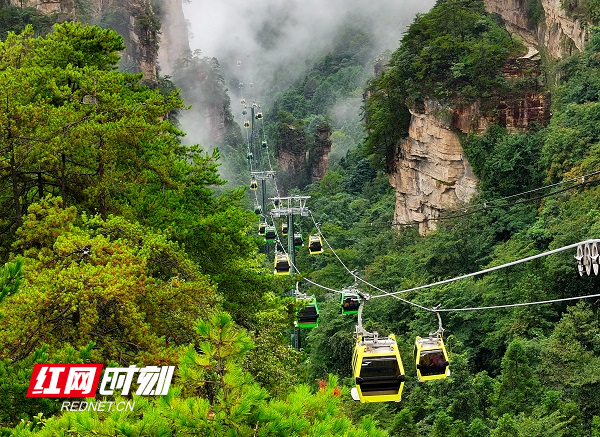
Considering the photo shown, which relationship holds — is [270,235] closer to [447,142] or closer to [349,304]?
[349,304]

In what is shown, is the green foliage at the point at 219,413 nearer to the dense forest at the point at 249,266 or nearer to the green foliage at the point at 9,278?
the dense forest at the point at 249,266

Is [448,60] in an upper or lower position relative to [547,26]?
lower

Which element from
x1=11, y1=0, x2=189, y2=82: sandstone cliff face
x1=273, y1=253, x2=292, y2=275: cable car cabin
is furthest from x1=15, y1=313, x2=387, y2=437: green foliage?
x1=11, y1=0, x2=189, y2=82: sandstone cliff face

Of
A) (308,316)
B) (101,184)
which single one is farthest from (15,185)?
(308,316)

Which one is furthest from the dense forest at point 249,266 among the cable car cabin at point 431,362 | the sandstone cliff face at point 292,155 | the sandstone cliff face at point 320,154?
the sandstone cliff face at point 292,155

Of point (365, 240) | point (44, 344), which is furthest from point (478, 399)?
point (365, 240)

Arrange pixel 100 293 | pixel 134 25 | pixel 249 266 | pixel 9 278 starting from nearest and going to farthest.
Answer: pixel 9 278 < pixel 100 293 < pixel 249 266 < pixel 134 25
